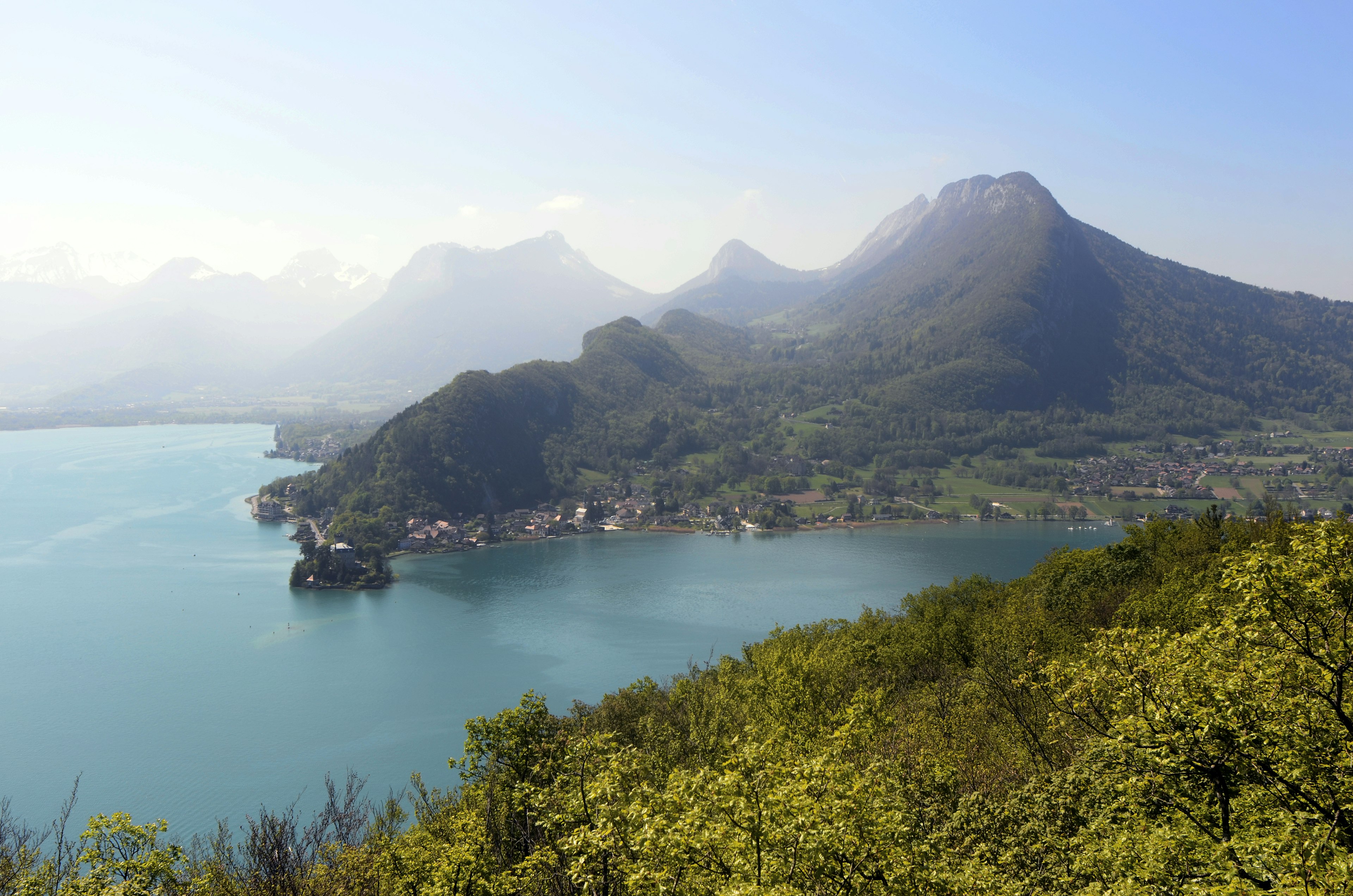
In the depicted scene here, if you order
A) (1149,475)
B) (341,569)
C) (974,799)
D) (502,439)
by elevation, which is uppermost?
(502,439)

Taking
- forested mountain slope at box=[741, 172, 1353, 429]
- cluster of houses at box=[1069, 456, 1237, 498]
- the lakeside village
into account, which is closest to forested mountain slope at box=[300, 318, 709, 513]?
the lakeside village

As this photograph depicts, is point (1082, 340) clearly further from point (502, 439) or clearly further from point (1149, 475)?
point (502, 439)

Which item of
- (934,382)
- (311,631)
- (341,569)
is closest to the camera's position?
(311,631)

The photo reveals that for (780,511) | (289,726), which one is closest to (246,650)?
(289,726)

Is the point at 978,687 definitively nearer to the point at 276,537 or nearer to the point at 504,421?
the point at 276,537

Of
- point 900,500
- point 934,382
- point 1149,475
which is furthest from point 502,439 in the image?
point 1149,475

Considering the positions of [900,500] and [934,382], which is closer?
[900,500]

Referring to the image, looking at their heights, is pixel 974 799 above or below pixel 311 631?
above

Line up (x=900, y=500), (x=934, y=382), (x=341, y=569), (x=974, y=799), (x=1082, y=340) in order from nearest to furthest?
(x=974, y=799)
(x=341, y=569)
(x=900, y=500)
(x=934, y=382)
(x=1082, y=340)
